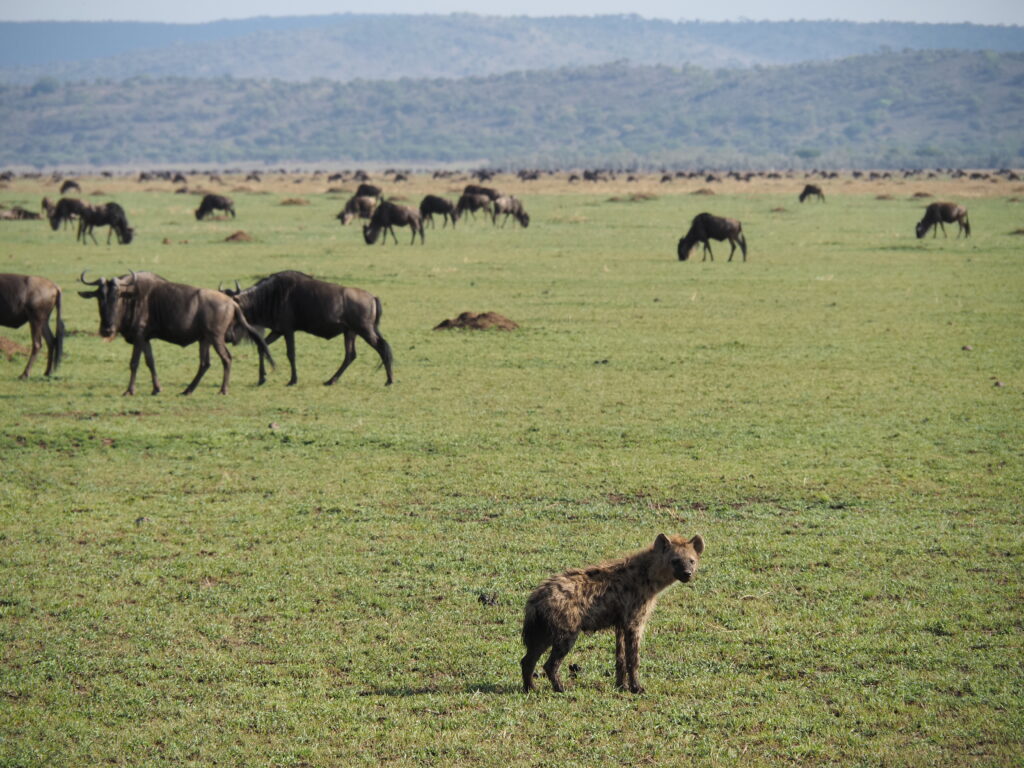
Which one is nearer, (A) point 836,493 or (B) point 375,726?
(B) point 375,726

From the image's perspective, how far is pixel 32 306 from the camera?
18797mm

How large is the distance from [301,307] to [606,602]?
1242 cm

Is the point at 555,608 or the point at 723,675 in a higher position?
the point at 555,608

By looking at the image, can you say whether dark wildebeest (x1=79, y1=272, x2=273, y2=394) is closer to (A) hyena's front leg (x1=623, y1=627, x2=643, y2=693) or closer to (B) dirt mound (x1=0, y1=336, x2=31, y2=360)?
(B) dirt mound (x1=0, y1=336, x2=31, y2=360)

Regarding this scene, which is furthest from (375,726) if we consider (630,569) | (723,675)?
(723,675)

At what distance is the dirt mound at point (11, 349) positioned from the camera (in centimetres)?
2070

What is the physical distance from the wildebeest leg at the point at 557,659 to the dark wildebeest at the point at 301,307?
37.7ft

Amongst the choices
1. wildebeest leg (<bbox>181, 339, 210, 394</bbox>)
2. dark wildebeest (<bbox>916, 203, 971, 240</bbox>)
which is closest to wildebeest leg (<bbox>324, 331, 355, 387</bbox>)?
wildebeest leg (<bbox>181, 339, 210, 394</bbox>)

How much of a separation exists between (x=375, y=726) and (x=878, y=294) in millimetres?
24985

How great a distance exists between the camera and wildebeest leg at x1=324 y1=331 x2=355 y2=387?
1873cm

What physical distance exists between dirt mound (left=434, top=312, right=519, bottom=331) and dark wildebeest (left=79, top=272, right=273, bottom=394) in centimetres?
691

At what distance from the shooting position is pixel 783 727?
283 inches

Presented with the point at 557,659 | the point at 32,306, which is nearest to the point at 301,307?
the point at 32,306

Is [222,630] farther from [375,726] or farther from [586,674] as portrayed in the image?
[586,674]
